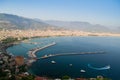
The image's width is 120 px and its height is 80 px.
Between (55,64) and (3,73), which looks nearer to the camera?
(3,73)

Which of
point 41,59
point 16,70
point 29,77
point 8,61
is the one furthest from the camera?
point 41,59

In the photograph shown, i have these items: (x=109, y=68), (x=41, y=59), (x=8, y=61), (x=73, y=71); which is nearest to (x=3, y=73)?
(x=8, y=61)

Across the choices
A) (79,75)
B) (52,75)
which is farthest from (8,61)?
(79,75)

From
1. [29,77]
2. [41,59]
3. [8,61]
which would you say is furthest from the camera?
[41,59]

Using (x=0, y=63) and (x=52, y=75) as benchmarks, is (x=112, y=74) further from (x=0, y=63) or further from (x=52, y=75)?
(x=0, y=63)

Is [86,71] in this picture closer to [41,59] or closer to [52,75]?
[52,75]

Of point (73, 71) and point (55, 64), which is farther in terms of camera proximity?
point (55, 64)

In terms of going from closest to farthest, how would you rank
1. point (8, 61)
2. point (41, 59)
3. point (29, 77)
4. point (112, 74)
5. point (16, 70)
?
point (29, 77), point (16, 70), point (112, 74), point (8, 61), point (41, 59)
